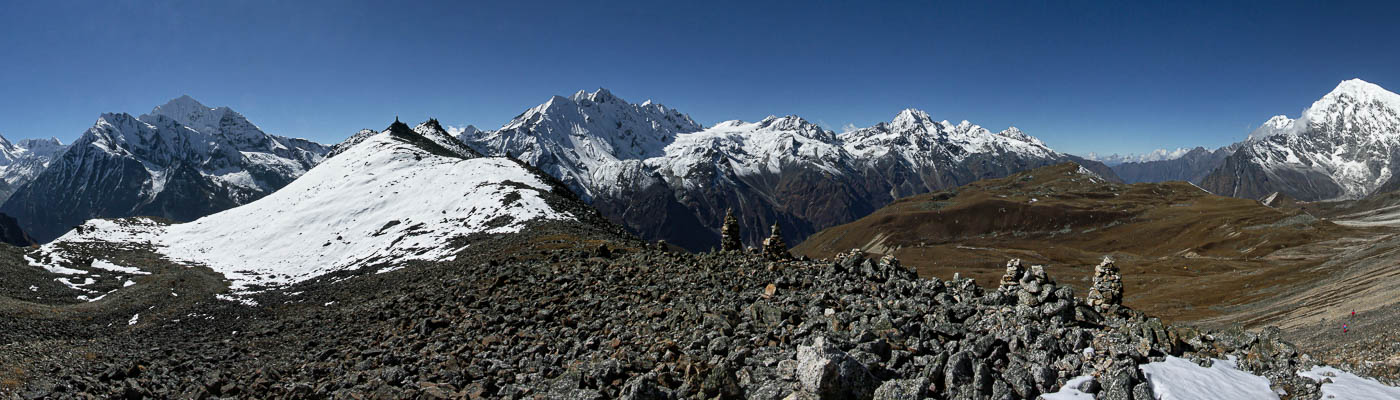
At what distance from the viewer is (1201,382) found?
10.1m

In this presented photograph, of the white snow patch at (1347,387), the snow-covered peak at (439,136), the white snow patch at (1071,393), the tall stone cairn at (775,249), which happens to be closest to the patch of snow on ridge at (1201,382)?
the white snow patch at (1347,387)

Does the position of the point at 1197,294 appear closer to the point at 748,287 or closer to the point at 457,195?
the point at 748,287

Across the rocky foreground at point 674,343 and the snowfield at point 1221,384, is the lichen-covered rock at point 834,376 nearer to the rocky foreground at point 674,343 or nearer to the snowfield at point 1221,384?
the rocky foreground at point 674,343

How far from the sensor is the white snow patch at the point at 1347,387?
10.2 meters

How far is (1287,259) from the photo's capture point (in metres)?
102

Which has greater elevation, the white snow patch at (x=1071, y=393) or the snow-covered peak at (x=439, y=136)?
the snow-covered peak at (x=439, y=136)

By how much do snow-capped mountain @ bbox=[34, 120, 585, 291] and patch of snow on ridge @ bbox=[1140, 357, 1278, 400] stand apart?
41.7m

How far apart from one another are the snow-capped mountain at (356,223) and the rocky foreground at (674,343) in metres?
19.0

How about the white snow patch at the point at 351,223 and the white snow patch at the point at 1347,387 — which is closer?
the white snow patch at the point at 1347,387

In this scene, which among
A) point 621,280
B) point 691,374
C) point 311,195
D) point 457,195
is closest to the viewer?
point 691,374

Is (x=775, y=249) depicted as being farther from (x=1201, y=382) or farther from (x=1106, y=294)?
(x=1201, y=382)

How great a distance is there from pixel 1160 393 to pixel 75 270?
7694 cm

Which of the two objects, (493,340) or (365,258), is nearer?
(493,340)

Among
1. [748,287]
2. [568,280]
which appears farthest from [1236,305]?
[568,280]
